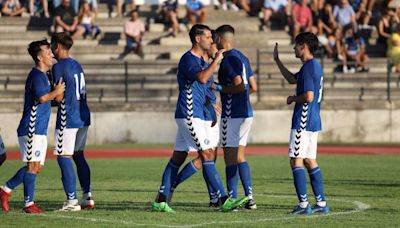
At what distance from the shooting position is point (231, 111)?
14891 millimetres

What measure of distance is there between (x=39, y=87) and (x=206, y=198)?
3.15 m

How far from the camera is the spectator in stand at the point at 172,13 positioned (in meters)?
32.8

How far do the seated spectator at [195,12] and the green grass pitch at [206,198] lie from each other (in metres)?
9.91

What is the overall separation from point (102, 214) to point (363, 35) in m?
21.4

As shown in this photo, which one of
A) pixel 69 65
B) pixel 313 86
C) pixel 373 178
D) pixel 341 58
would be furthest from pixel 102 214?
pixel 341 58

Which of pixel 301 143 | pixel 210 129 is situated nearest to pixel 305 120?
pixel 301 143

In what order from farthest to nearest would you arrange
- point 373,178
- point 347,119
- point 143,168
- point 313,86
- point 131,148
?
1. point 347,119
2. point 131,148
3. point 143,168
4. point 373,178
5. point 313,86

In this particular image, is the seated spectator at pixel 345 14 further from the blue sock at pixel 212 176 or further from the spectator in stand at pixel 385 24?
the blue sock at pixel 212 176

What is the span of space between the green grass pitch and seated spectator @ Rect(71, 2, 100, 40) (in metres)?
9.15

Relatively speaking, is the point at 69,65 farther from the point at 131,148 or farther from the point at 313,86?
the point at 131,148

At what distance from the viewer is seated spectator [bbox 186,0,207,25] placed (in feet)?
109

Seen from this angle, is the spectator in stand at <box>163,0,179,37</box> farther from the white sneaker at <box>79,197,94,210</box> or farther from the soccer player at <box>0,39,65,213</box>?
the soccer player at <box>0,39,65,213</box>

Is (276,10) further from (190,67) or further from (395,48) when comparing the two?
(190,67)

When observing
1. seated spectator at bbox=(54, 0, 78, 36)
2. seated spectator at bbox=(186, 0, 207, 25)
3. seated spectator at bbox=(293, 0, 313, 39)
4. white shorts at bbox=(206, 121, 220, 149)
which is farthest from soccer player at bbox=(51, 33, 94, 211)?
seated spectator at bbox=(293, 0, 313, 39)
